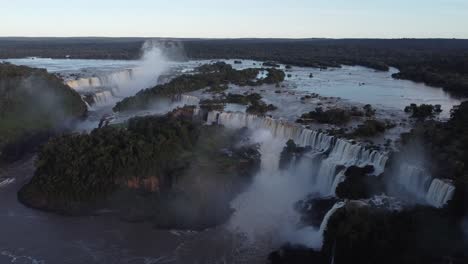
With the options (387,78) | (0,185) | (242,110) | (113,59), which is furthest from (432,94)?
(113,59)

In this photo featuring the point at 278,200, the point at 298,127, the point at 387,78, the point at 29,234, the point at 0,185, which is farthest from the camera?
the point at 387,78

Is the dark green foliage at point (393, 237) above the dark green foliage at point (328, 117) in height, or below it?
below

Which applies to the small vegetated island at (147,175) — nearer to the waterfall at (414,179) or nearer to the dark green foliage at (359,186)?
the dark green foliage at (359,186)

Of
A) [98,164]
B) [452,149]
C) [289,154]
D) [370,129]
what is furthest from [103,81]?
[452,149]

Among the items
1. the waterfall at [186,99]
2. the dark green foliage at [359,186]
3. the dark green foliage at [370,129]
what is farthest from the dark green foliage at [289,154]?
the waterfall at [186,99]

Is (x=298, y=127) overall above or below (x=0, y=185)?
above

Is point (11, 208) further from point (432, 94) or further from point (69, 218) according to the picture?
point (432, 94)
